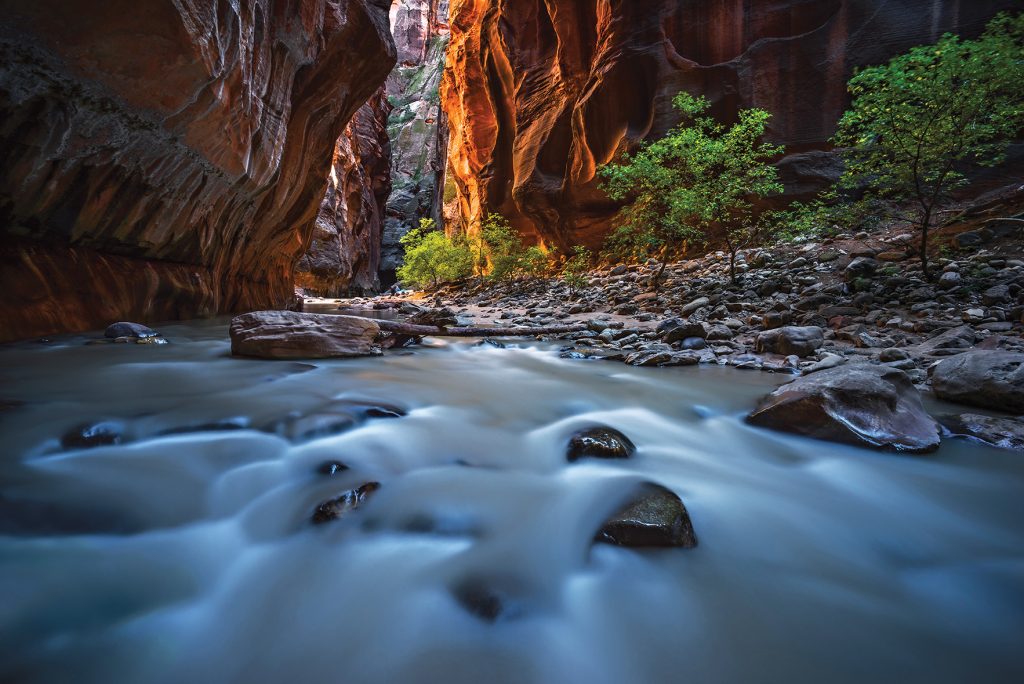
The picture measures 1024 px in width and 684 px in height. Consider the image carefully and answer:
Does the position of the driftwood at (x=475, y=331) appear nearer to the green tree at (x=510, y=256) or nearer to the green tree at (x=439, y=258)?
the green tree at (x=510, y=256)

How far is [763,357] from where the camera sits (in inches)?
195

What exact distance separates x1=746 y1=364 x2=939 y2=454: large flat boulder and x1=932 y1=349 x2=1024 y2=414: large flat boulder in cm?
65

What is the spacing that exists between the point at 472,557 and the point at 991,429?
10.6 feet

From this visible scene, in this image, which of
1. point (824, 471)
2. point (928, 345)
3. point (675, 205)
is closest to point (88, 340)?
point (824, 471)

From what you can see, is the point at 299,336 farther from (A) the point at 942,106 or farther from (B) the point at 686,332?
(A) the point at 942,106

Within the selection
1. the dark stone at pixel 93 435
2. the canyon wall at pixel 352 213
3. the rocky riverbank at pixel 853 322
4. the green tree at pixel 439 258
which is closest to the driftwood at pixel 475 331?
the rocky riverbank at pixel 853 322

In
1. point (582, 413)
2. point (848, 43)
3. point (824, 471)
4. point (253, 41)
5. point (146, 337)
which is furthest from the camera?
point (848, 43)

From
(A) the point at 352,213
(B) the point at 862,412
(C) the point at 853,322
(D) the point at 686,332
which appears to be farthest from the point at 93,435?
(A) the point at 352,213

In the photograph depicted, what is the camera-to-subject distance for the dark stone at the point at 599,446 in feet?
7.91

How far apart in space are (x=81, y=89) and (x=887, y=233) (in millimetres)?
13171

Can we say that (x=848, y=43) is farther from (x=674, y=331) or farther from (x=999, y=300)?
(x=674, y=331)

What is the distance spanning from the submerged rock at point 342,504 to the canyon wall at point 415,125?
141 ft

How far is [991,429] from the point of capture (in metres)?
2.54

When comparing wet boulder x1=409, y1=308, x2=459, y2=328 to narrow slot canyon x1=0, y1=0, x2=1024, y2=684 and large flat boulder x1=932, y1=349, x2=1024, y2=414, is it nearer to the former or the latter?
narrow slot canyon x1=0, y1=0, x2=1024, y2=684
